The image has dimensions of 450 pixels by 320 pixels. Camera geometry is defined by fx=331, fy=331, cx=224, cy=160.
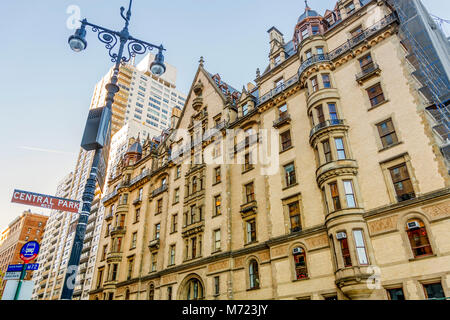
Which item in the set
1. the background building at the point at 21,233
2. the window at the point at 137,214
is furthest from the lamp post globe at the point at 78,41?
the background building at the point at 21,233

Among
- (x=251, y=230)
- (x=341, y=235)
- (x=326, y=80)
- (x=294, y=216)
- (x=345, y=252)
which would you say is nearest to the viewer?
(x=345, y=252)

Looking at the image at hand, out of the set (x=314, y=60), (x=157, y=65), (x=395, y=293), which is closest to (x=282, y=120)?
(x=314, y=60)

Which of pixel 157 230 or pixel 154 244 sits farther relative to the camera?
pixel 157 230

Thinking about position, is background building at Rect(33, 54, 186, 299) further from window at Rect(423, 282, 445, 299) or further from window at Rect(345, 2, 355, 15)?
window at Rect(423, 282, 445, 299)

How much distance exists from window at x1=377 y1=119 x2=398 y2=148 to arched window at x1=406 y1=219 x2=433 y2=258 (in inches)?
224

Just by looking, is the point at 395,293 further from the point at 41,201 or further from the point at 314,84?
the point at 41,201

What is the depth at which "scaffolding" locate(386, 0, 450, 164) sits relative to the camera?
22594 mm

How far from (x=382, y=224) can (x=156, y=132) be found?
102 meters

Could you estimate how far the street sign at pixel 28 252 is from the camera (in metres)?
12.1

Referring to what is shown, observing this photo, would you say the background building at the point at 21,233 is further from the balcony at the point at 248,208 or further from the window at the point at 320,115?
the window at the point at 320,115

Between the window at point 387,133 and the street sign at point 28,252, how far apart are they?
21.7m

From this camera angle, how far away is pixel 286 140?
3055 cm

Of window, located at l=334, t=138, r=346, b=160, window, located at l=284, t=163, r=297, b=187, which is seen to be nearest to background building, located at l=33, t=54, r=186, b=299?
window, located at l=284, t=163, r=297, b=187

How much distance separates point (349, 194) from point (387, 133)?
16.9 feet
